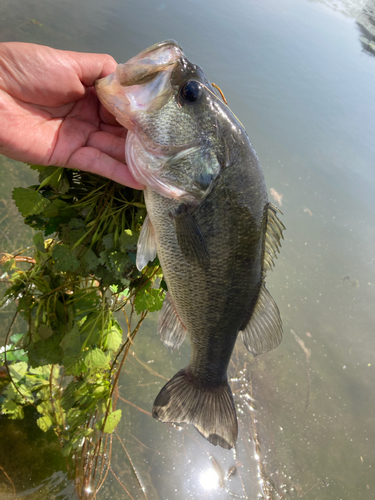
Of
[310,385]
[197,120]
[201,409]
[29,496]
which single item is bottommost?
[29,496]

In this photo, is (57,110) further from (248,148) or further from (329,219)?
(329,219)

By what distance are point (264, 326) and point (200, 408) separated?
1.40 feet

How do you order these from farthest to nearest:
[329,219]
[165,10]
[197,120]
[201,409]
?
[165,10] < [329,219] < [201,409] < [197,120]

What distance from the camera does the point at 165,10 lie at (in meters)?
4.38

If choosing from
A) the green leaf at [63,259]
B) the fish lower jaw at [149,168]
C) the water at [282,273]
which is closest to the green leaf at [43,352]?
the green leaf at [63,259]

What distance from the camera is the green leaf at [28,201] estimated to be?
1.02 metres

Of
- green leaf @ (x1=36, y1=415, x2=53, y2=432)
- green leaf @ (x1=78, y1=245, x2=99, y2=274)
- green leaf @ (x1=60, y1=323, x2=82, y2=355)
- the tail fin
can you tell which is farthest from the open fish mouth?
green leaf @ (x1=36, y1=415, x2=53, y2=432)

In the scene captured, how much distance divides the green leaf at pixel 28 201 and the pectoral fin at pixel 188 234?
1.45ft

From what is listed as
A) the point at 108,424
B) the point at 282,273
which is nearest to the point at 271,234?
the point at 108,424

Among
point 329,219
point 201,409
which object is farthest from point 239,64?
point 201,409

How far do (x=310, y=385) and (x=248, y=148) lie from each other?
2088 millimetres

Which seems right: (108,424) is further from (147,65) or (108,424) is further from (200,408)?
(147,65)

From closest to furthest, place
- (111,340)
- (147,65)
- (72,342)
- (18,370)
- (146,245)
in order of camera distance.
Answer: (147,65) → (146,245) → (72,342) → (111,340) → (18,370)

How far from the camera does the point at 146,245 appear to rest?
1.04m
